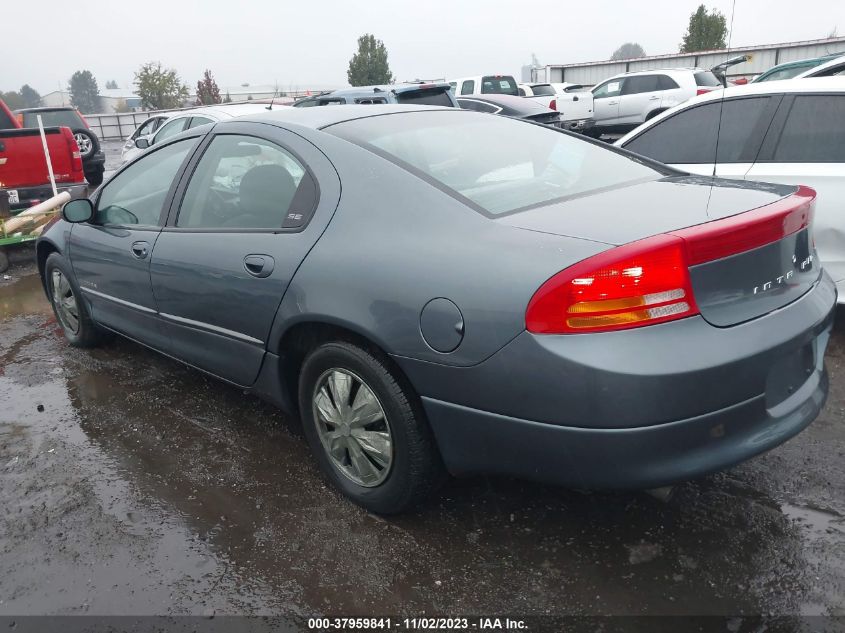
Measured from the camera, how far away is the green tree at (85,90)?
11264 centimetres

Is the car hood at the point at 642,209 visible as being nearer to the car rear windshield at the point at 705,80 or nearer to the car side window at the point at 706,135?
the car side window at the point at 706,135

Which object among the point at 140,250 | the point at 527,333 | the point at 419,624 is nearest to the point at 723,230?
the point at 527,333

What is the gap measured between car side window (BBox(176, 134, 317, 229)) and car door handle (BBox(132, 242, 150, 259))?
0.27 metres

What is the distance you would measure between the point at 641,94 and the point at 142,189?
49.7 ft

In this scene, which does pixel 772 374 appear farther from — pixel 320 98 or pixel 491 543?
pixel 320 98

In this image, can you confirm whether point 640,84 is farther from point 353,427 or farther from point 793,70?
point 353,427

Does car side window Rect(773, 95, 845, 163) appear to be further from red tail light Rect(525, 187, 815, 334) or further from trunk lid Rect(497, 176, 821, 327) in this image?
red tail light Rect(525, 187, 815, 334)

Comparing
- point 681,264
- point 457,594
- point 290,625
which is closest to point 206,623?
point 290,625

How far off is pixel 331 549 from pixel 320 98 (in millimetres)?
10854

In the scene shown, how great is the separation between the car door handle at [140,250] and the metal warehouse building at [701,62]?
72.0 feet

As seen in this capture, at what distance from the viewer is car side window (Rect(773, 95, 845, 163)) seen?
4.06 metres

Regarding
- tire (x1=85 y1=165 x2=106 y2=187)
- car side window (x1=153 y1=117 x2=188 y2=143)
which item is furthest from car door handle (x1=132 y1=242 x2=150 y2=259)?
tire (x1=85 y1=165 x2=106 y2=187)

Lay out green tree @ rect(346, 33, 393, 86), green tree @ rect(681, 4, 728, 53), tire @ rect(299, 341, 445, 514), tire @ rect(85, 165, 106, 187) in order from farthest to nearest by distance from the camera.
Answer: green tree @ rect(346, 33, 393, 86), green tree @ rect(681, 4, 728, 53), tire @ rect(85, 165, 106, 187), tire @ rect(299, 341, 445, 514)

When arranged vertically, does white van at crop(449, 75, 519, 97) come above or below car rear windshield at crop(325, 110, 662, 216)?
above
